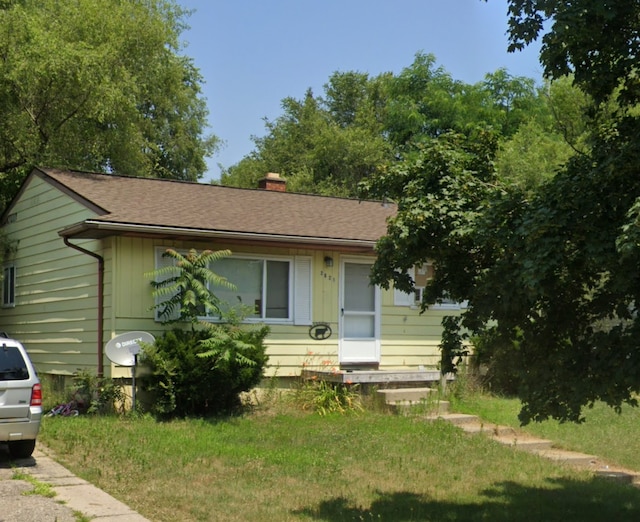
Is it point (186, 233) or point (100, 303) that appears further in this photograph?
point (100, 303)

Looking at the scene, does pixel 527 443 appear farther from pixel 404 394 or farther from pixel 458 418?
pixel 404 394

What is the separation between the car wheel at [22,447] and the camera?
33.2ft

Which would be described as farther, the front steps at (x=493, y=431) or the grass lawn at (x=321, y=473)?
the front steps at (x=493, y=431)

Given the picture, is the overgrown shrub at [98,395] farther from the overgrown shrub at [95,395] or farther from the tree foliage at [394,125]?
the tree foliage at [394,125]

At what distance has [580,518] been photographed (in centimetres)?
818

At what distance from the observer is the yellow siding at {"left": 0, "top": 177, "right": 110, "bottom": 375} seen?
1490 centimetres

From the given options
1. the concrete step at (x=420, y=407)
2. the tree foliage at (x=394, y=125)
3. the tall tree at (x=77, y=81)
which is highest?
the tree foliage at (x=394, y=125)

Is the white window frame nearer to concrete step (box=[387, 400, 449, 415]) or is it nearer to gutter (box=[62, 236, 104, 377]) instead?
gutter (box=[62, 236, 104, 377])

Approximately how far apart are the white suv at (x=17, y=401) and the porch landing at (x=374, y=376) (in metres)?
5.85

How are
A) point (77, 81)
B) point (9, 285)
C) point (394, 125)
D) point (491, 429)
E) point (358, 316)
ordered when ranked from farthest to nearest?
point (394, 125), point (77, 81), point (9, 285), point (358, 316), point (491, 429)

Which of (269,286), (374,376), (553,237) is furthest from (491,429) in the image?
(553,237)

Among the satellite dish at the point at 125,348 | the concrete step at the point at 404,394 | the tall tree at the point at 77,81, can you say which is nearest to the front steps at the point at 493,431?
the concrete step at the point at 404,394

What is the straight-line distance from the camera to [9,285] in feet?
61.9

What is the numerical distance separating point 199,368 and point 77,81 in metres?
10.0
